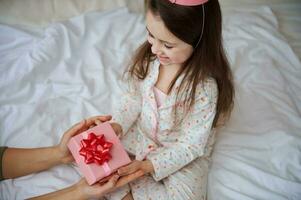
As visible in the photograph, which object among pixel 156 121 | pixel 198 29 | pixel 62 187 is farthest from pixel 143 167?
pixel 198 29

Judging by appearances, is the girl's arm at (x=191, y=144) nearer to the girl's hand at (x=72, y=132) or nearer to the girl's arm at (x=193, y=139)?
the girl's arm at (x=193, y=139)

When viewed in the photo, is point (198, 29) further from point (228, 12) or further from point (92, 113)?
point (228, 12)

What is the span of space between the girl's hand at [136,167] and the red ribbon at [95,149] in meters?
0.05

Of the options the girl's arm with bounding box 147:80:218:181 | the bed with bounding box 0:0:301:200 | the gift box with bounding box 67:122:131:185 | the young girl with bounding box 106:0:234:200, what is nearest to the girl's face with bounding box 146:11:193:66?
the young girl with bounding box 106:0:234:200

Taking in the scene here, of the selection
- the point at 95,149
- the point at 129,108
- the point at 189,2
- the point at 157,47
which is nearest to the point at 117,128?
the point at 129,108

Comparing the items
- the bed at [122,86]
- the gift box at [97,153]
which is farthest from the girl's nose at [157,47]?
the bed at [122,86]

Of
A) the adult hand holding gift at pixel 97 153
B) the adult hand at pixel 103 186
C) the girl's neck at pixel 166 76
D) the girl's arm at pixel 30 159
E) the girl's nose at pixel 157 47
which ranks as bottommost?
the girl's arm at pixel 30 159

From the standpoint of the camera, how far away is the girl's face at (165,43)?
0.78 metres

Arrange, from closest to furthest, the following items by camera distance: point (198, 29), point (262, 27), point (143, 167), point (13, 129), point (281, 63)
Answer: point (198, 29) < point (143, 167) < point (13, 129) < point (281, 63) < point (262, 27)

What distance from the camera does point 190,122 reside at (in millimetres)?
930

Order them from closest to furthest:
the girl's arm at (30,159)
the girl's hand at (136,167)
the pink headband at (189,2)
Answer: the pink headband at (189,2)
the girl's hand at (136,167)
the girl's arm at (30,159)

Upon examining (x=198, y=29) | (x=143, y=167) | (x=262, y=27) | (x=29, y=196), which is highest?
(x=198, y=29)

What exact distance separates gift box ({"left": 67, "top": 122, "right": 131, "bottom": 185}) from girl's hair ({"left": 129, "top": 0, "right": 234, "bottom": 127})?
226mm

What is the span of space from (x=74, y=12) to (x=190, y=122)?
2.85ft
